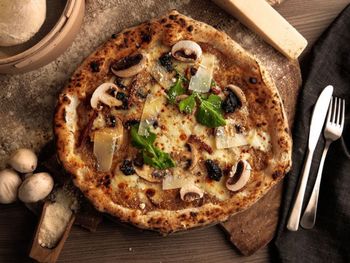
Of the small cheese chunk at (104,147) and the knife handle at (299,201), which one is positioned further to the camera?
the knife handle at (299,201)

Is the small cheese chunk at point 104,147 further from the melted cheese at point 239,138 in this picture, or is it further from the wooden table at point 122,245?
the melted cheese at point 239,138

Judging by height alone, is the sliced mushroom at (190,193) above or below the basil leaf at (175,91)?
below

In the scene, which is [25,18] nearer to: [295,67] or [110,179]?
[110,179]

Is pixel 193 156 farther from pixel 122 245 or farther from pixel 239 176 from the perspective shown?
pixel 122 245

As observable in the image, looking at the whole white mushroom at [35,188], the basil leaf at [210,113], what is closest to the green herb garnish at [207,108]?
the basil leaf at [210,113]

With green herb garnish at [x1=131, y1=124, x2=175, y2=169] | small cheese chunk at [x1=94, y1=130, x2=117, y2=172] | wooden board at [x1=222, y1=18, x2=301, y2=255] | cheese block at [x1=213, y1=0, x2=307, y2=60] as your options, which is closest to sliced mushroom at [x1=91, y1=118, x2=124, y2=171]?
small cheese chunk at [x1=94, y1=130, x2=117, y2=172]

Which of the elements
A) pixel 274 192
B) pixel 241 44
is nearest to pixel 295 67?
pixel 241 44
